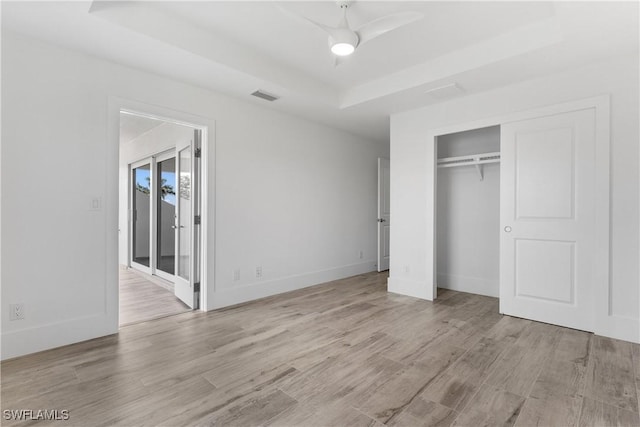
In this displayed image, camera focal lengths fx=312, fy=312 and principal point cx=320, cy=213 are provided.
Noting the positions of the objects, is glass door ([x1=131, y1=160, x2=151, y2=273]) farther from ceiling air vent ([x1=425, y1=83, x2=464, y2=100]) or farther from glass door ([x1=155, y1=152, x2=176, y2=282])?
ceiling air vent ([x1=425, y1=83, x2=464, y2=100])

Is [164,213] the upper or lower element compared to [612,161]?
lower

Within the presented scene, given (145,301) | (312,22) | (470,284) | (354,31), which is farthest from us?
(470,284)

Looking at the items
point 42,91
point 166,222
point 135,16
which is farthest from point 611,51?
point 166,222

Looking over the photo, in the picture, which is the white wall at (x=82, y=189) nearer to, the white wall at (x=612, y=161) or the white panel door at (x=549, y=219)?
the white wall at (x=612, y=161)

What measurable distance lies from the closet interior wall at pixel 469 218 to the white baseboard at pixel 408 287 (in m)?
0.77

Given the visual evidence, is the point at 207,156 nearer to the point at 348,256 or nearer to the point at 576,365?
the point at 348,256

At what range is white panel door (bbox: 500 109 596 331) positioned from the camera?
120 inches

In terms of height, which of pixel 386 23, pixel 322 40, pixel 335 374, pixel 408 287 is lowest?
pixel 335 374

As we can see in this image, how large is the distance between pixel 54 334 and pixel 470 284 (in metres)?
4.81

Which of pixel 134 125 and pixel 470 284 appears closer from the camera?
pixel 470 284

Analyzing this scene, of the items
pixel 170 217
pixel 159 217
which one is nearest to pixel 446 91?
pixel 170 217

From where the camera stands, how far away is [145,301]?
4.09 metres

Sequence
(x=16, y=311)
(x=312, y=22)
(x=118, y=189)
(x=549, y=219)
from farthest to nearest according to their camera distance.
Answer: (x=549, y=219)
(x=118, y=189)
(x=16, y=311)
(x=312, y=22)

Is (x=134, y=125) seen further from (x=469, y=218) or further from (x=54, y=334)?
(x=469, y=218)
